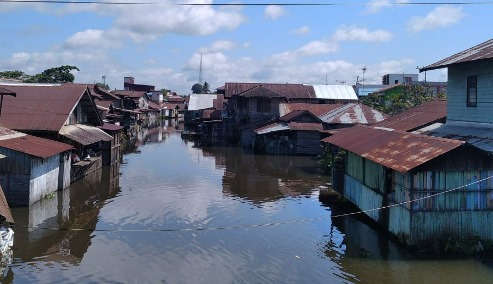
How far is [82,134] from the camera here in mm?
26375

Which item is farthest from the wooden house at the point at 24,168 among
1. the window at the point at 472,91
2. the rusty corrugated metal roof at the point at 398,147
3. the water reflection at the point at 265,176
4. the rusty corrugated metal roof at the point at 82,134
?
the window at the point at 472,91

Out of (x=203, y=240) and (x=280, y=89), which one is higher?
(x=280, y=89)

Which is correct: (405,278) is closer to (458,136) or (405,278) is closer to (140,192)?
(458,136)

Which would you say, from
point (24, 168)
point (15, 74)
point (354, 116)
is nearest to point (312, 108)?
point (354, 116)

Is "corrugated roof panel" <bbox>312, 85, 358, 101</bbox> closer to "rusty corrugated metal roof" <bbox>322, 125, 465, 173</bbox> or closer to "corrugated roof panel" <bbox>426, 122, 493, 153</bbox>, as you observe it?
"rusty corrugated metal roof" <bbox>322, 125, 465, 173</bbox>

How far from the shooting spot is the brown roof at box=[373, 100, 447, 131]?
2208cm

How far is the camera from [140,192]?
23.9 meters

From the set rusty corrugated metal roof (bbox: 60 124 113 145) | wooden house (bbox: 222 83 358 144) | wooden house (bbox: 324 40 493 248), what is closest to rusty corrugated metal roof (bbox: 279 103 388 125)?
wooden house (bbox: 222 83 358 144)

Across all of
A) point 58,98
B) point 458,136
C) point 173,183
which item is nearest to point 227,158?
point 173,183

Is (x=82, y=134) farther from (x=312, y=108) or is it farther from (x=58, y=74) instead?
(x=58, y=74)

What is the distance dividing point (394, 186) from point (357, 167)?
4.55 meters

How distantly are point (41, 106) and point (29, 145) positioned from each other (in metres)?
6.78

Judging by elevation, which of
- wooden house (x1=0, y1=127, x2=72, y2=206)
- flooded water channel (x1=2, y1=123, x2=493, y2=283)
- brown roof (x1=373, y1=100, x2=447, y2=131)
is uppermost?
brown roof (x1=373, y1=100, x2=447, y2=131)

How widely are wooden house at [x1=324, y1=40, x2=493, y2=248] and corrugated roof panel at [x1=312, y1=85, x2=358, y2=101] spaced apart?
42011mm
